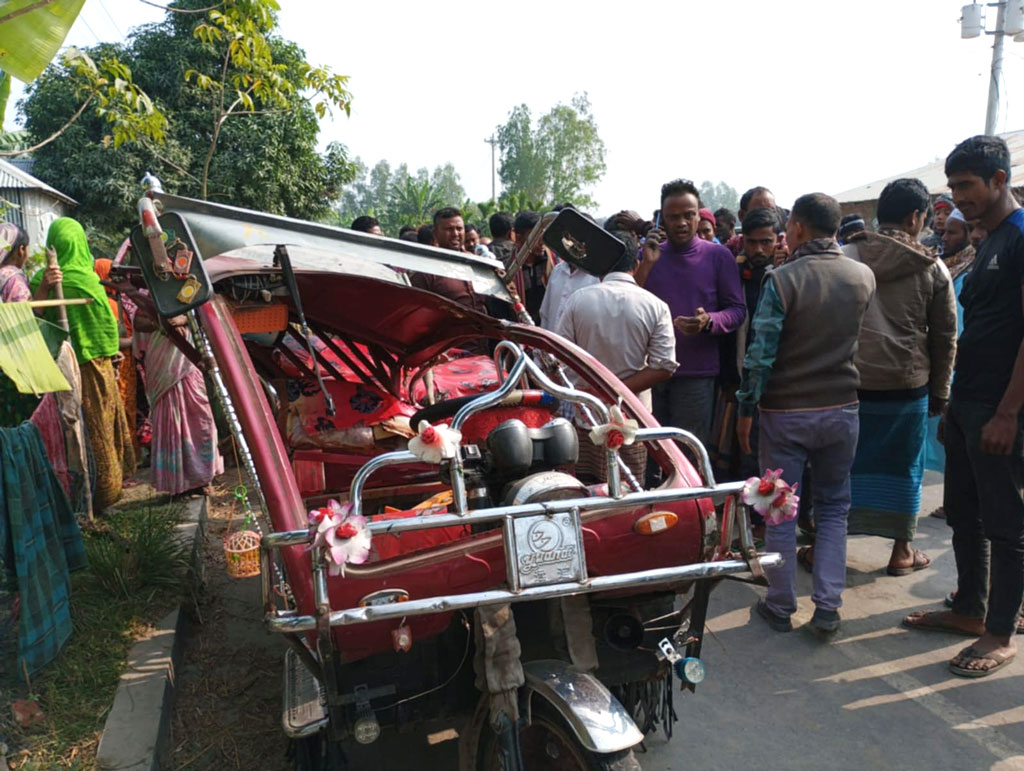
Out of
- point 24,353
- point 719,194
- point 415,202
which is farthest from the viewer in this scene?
point 719,194

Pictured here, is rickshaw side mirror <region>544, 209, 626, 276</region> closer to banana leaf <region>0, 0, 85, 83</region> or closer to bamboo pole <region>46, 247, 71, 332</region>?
banana leaf <region>0, 0, 85, 83</region>

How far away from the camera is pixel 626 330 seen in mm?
3863

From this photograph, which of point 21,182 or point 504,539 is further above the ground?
point 21,182

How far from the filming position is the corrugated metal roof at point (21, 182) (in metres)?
15.2

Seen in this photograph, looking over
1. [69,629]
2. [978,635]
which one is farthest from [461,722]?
[978,635]

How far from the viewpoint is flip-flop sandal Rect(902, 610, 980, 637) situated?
3549 mm

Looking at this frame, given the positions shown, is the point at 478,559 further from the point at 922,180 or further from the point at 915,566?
the point at 922,180

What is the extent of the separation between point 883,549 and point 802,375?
5.78ft

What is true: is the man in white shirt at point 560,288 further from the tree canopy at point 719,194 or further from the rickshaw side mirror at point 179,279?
the tree canopy at point 719,194

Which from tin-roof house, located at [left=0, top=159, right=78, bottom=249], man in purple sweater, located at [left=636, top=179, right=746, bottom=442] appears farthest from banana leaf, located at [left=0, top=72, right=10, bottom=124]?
tin-roof house, located at [left=0, top=159, right=78, bottom=249]

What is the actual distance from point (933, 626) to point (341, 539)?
323 cm

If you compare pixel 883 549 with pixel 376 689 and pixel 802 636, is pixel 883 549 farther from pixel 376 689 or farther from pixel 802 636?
pixel 376 689

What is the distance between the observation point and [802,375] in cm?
358

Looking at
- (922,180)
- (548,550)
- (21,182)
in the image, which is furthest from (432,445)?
(21,182)
